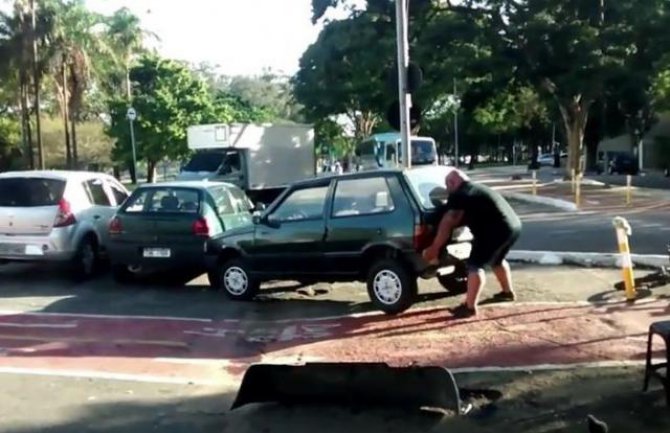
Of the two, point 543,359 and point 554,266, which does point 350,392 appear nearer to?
point 543,359

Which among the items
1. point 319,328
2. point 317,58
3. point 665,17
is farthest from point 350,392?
point 317,58

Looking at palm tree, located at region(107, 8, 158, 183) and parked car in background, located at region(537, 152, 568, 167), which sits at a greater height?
palm tree, located at region(107, 8, 158, 183)

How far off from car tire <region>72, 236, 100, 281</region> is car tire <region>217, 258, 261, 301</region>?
328 centimetres

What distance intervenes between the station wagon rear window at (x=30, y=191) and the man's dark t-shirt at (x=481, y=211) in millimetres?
6807

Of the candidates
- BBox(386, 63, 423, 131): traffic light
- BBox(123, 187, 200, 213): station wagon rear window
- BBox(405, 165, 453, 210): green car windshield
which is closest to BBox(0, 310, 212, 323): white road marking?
BBox(123, 187, 200, 213): station wagon rear window

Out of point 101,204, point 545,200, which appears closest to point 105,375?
point 101,204

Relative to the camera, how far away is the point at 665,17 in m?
34.7

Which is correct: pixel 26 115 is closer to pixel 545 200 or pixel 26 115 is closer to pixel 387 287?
pixel 545 200

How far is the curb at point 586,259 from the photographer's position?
13.1 meters

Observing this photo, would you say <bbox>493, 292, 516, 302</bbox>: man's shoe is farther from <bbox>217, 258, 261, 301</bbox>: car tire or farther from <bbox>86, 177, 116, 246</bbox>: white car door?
<bbox>86, 177, 116, 246</bbox>: white car door

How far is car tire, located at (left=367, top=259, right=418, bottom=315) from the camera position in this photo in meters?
10.2

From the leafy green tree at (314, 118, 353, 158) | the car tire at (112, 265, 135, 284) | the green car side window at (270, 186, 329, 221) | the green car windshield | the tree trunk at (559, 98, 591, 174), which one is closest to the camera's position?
the green car windshield

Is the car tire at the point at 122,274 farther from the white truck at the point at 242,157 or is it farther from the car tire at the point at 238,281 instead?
the white truck at the point at 242,157

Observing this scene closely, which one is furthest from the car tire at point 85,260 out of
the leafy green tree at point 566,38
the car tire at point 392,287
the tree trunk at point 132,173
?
the tree trunk at point 132,173
